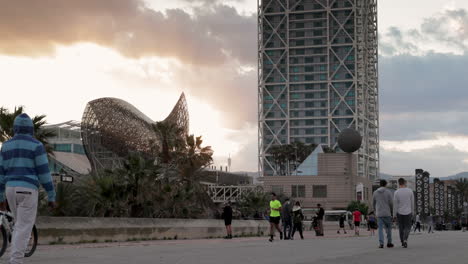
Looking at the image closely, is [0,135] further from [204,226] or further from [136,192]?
[204,226]

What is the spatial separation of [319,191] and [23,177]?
106224mm

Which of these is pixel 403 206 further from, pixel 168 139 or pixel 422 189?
pixel 422 189

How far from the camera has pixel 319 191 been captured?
11350 cm

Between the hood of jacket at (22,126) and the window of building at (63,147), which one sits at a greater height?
the window of building at (63,147)

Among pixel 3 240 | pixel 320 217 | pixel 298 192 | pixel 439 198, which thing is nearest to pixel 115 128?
pixel 298 192

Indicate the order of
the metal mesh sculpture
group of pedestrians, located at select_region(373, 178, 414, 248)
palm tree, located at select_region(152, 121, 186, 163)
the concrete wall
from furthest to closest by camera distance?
the metal mesh sculpture, palm tree, located at select_region(152, 121, 186, 163), the concrete wall, group of pedestrians, located at select_region(373, 178, 414, 248)

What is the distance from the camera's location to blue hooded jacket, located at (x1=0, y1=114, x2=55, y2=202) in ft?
28.9

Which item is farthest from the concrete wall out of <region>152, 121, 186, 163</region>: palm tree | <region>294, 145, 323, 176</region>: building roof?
<region>294, 145, 323, 176</region>: building roof

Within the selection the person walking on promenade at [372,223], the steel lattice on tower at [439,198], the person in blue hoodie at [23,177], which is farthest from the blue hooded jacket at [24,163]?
the steel lattice on tower at [439,198]

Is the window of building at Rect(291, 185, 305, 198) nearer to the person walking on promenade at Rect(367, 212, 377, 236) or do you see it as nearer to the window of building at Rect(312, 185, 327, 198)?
the window of building at Rect(312, 185, 327, 198)

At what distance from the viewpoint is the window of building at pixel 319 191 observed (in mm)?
112319

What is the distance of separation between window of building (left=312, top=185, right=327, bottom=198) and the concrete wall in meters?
85.1

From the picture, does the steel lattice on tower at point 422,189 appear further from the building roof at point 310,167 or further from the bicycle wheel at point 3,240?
the bicycle wheel at point 3,240

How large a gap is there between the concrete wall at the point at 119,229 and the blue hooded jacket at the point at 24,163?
913 cm
